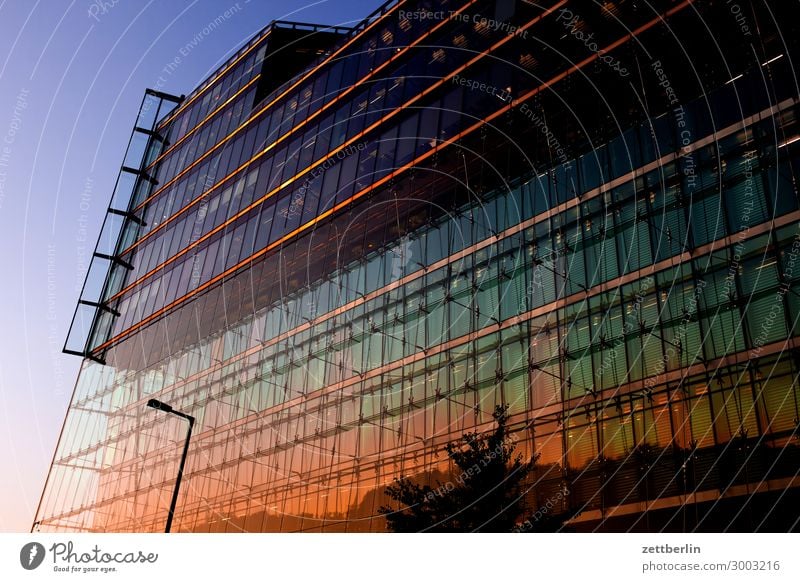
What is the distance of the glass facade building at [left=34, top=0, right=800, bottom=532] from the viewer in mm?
20281

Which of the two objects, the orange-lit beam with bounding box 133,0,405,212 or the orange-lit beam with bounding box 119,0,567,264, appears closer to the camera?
the orange-lit beam with bounding box 119,0,567,264

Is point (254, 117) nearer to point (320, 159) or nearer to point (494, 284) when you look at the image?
point (320, 159)

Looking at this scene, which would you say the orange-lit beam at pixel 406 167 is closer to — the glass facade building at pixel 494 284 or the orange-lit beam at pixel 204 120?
the glass facade building at pixel 494 284

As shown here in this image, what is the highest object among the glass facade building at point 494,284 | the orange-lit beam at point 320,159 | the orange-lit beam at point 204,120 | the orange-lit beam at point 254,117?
the orange-lit beam at point 204,120

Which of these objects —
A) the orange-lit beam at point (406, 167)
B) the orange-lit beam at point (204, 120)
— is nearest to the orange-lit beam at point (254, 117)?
the orange-lit beam at point (204, 120)

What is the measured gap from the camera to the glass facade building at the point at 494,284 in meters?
20.3

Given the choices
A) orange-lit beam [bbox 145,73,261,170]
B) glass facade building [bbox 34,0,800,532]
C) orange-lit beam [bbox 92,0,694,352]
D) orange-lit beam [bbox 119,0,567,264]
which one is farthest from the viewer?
orange-lit beam [bbox 145,73,261,170]

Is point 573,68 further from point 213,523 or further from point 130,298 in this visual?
point 130,298

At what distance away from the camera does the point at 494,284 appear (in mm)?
26719

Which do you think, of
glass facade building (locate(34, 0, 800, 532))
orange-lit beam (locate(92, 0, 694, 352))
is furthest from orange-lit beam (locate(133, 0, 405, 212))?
orange-lit beam (locate(92, 0, 694, 352))

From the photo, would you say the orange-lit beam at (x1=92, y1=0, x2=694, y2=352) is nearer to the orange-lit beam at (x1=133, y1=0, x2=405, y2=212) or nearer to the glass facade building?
the glass facade building

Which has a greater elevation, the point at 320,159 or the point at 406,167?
the point at 320,159

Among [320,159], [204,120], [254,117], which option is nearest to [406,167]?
[320,159]
